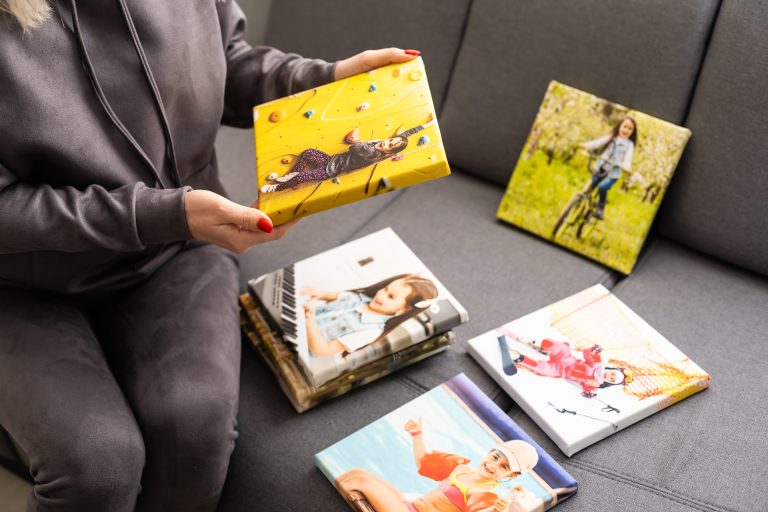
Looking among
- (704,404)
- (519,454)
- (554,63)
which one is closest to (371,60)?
(554,63)

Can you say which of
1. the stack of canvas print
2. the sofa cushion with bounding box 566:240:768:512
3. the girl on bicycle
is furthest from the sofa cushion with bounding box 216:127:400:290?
the sofa cushion with bounding box 566:240:768:512

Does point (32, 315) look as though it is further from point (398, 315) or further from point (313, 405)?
point (398, 315)

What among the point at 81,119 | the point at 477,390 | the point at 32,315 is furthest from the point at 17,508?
the point at 477,390

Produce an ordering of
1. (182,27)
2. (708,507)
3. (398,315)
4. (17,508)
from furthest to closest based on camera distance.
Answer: (17,508), (398,315), (182,27), (708,507)

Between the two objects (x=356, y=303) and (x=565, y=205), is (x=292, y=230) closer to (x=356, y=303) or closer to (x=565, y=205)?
(x=356, y=303)

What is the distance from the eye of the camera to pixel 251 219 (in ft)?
3.33

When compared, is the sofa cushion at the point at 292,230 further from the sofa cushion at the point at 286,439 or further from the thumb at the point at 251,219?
the thumb at the point at 251,219

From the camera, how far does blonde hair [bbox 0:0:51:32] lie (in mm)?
931

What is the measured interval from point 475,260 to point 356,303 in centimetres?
31

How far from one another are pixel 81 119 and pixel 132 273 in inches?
11.2

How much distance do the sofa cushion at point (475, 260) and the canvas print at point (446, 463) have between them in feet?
0.27

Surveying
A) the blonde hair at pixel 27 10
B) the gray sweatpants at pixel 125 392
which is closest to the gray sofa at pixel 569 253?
the gray sweatpants at pixel 125 392

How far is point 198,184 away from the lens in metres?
1.30

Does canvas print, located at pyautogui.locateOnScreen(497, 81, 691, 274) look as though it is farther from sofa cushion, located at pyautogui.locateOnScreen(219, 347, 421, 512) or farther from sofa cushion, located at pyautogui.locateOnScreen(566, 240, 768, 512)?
sofa cushion, located at pyautogui.locateOnScreen(219, 347, 421, 512)
